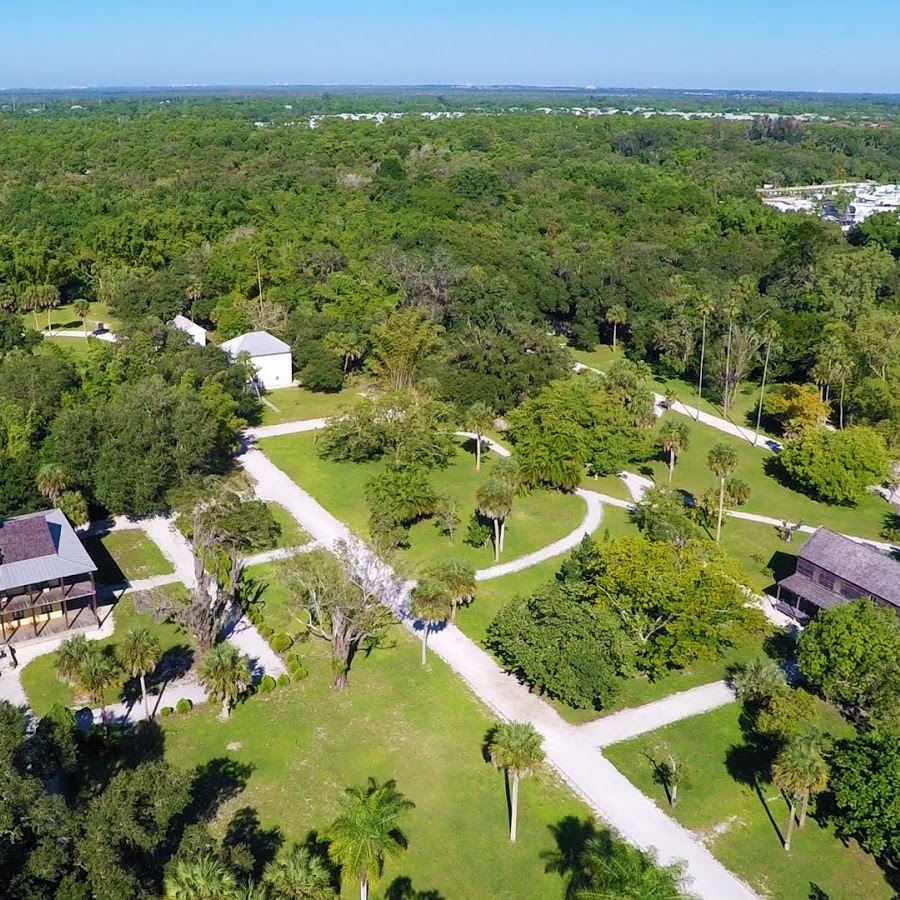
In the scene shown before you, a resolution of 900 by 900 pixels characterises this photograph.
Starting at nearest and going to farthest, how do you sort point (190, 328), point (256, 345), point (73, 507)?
1. point (73, 507)
2. point (256, 345)
3. point (190, 328)

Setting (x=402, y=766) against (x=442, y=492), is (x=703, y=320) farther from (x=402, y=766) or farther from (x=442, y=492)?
(x=402, y=766)

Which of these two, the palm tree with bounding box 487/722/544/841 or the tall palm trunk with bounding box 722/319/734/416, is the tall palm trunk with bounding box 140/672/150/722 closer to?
the palm tree with bounding box 487/722/544/841

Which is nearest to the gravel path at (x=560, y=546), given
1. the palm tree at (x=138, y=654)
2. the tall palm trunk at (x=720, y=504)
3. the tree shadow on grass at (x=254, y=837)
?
the tall palm trunk at (x=720, y=504)

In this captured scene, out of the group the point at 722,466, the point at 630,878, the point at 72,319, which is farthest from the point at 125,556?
the point at 72,319

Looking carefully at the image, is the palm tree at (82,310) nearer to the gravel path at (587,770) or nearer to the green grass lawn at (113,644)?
the green grass lawn at (113,644)

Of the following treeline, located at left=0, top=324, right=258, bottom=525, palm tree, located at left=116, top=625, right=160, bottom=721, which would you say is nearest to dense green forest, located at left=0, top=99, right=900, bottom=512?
treeline, located at left=0, top=324, right=258, bottom=525
